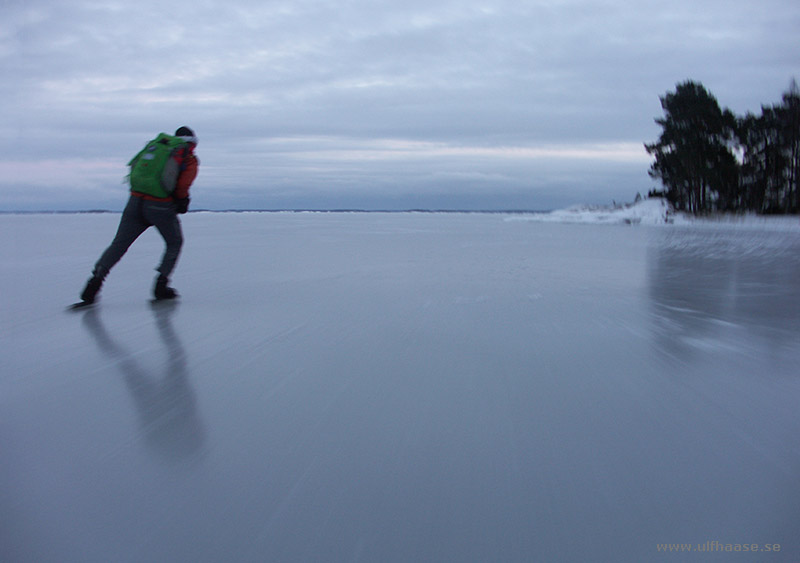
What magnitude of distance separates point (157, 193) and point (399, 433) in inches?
172

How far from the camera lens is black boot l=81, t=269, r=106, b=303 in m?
5.70

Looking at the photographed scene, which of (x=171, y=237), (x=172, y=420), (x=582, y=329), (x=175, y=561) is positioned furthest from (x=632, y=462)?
(x=171, y=237)

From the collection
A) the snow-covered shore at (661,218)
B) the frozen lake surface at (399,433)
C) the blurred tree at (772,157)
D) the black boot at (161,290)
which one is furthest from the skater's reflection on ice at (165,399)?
the blurred tree at (772,157)

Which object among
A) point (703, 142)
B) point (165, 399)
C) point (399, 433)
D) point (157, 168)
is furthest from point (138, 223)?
point (703, 142)

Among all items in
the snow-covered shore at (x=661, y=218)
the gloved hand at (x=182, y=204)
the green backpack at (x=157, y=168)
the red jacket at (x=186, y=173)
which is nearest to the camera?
the green backpack at (x=157, y=168)

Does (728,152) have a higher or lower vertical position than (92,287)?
higher

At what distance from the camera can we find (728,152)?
32.5m

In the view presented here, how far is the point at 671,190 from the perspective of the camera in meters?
37.3

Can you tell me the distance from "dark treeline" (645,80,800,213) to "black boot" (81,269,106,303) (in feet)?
109

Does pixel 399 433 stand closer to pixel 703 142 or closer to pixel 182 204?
pixel 182 204

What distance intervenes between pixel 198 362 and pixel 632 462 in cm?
245

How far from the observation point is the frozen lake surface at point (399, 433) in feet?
5.34

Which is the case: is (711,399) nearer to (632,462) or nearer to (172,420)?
(632,462)

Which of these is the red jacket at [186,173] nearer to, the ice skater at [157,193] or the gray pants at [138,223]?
the ice skater at [157,193]
